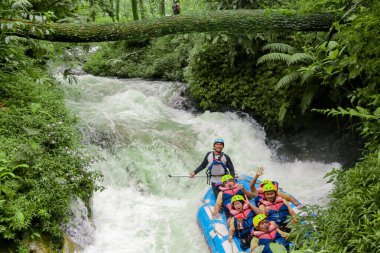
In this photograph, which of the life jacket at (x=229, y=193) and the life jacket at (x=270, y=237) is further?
the life jacket at (x=229, y=193)

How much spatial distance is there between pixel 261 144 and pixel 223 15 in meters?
4.03

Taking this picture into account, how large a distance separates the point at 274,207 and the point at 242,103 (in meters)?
5.11

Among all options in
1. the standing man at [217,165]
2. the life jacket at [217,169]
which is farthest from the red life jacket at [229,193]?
the life jacket at [217,169]

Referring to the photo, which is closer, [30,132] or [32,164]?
[32,164]

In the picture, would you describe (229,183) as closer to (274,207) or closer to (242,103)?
(274,207)

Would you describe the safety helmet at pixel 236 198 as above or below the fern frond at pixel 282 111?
below

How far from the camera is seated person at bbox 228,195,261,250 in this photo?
17.9 feet

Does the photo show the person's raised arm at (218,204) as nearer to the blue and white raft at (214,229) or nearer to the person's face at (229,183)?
the blue and white raft at (214,229)

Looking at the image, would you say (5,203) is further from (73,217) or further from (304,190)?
(304,190)

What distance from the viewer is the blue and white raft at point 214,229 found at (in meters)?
5.32

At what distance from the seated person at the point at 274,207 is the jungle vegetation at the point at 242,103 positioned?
761mm

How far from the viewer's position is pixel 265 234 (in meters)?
4.92

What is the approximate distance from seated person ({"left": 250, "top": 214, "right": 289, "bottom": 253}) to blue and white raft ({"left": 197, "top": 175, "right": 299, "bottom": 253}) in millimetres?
362

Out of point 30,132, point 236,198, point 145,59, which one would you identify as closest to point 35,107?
point 30,132
